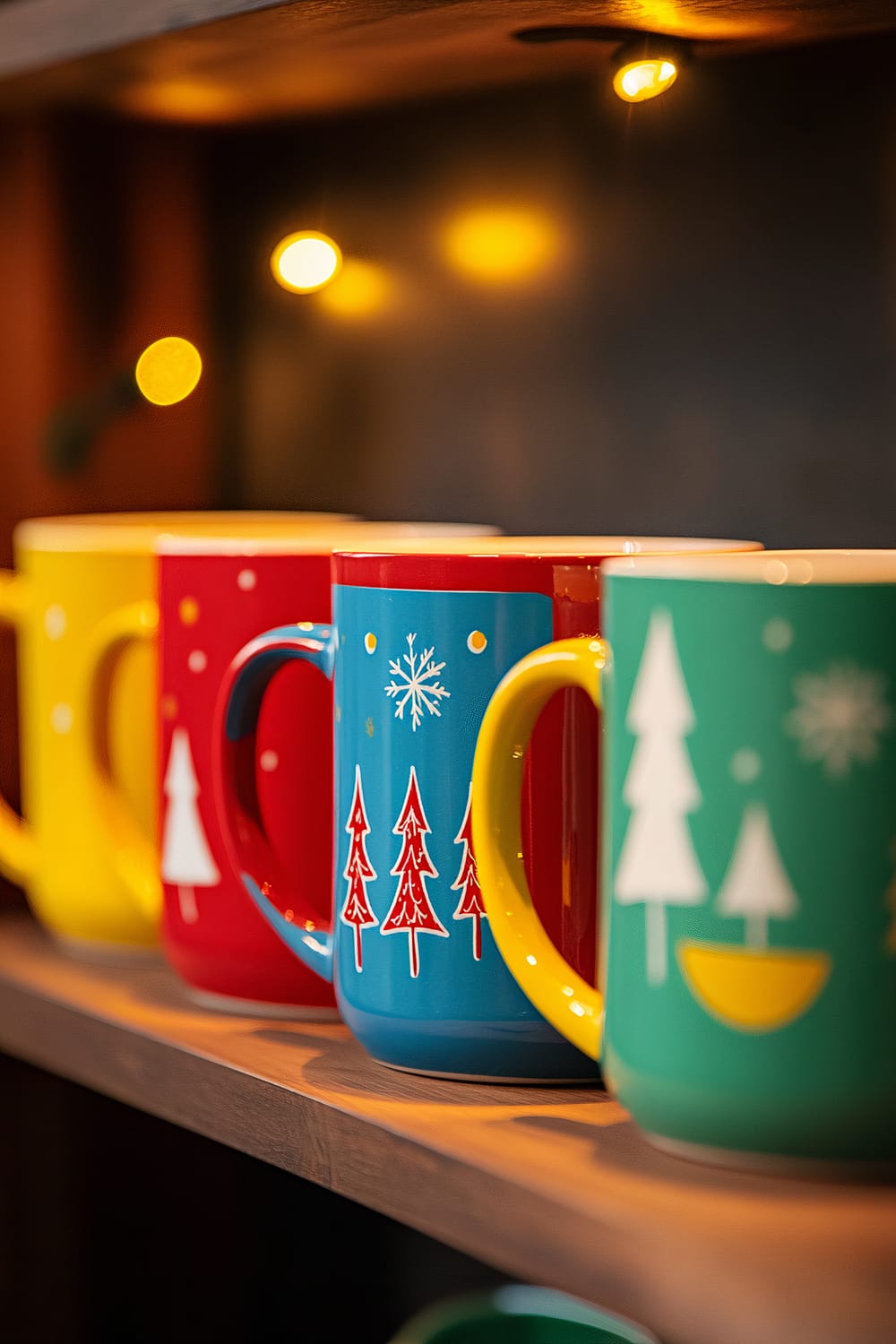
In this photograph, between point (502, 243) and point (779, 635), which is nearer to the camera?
point (779, 635)

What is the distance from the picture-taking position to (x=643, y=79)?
2.09ft

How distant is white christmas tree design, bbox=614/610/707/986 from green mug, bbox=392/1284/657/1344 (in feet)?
1.02

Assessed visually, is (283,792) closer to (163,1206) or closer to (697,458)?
(697,458)

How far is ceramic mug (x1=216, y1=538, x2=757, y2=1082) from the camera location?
488 mm

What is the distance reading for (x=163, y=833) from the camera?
1.98ft

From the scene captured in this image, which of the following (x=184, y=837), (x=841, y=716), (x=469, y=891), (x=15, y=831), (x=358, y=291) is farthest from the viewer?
(x=358, y=291)

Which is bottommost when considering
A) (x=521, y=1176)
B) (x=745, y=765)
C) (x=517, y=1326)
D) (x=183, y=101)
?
(x=517, y=1326)

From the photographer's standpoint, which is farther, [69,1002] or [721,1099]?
[69,1002]

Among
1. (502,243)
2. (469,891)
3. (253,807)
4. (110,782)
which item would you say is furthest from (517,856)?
(502,243)

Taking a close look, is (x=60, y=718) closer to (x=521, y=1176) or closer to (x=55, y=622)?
(x=55, y=622)

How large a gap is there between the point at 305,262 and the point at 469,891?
0.45 metres

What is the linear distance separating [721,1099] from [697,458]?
0.31 metres

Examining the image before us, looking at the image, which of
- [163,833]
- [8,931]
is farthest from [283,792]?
[8,931]

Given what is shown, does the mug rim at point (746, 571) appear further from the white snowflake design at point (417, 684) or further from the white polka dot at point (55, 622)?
the white polka dot at point (55, 622)
